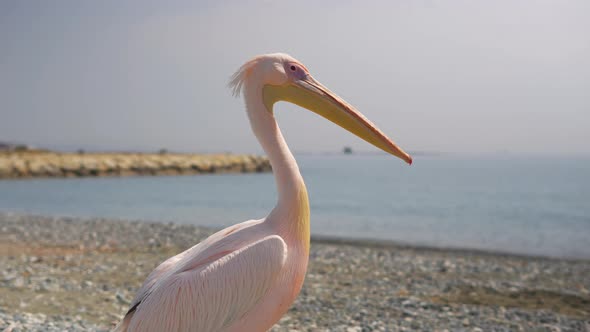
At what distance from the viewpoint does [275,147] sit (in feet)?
10.2

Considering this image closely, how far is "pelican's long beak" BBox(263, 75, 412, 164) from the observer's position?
3139 millimetres

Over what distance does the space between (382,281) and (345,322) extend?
2.94m

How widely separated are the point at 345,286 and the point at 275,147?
541 cm

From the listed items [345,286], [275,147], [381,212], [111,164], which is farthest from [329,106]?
[111,164]

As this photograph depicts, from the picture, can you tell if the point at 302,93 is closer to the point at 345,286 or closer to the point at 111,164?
the point at 345,286

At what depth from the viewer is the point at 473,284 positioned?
877 centimetres

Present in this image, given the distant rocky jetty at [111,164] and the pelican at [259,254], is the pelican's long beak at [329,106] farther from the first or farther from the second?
the distant rocky jetty at [111,164]

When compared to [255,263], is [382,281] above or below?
below

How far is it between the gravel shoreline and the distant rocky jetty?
87.2 ft

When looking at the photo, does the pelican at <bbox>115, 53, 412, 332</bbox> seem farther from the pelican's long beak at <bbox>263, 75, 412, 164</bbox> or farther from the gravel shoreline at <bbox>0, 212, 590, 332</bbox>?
the gravel shoreline at <bbox>0, 212, 590, 332</bbox>

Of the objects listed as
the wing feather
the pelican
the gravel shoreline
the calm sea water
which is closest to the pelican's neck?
the pelican

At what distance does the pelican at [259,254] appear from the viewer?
288 cm

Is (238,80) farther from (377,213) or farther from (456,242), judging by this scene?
Answer: (377,213)

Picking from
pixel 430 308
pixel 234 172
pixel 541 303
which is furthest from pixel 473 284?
pixel 234 172
